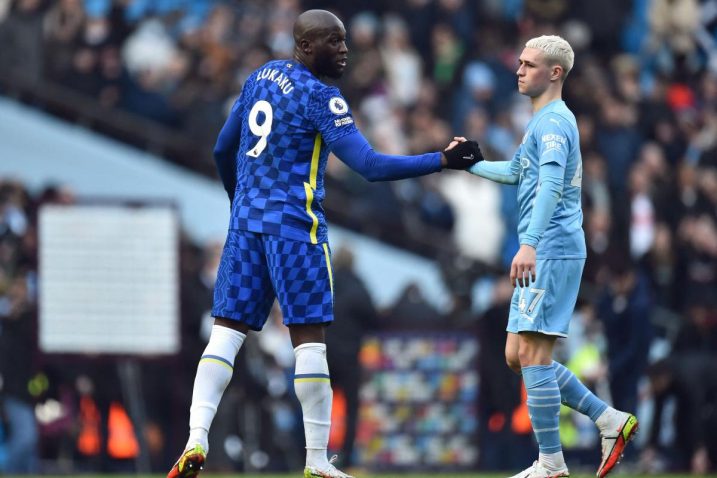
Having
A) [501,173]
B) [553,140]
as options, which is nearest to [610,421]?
[501,173]

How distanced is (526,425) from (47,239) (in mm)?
4437

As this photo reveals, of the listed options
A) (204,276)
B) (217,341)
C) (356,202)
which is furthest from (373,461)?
(217,341)

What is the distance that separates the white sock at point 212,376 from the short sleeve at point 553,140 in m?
1.76

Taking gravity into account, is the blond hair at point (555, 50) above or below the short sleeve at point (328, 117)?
above

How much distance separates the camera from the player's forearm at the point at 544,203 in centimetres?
800

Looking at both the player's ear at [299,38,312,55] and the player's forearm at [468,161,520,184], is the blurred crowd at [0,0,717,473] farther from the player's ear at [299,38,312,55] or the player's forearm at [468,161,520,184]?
the player's ear at [299,38,312,55]

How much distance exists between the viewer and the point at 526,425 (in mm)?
14555

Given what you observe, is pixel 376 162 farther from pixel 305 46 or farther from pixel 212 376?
pixel 212 376

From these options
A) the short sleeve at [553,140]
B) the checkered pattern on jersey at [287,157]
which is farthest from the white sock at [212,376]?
the short sleeve at [553,140]

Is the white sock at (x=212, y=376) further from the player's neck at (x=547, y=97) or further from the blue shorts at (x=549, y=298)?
the player's neck at (x=547, y=97)

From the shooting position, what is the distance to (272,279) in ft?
26.8

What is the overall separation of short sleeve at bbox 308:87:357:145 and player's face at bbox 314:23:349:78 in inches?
8.3

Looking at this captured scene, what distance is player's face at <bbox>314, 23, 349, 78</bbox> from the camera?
8.20 m

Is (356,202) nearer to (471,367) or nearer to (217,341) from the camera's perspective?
(471,367)
